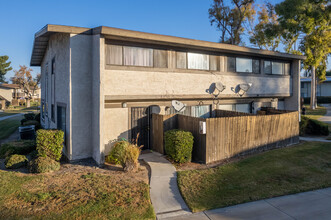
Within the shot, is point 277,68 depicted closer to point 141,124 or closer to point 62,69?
point 141,124

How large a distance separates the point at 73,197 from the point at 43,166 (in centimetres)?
274

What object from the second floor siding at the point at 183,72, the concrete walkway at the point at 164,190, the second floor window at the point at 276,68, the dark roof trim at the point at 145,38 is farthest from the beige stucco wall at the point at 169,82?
the concrete walkway at the point at 164,190

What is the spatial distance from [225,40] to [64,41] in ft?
93.3

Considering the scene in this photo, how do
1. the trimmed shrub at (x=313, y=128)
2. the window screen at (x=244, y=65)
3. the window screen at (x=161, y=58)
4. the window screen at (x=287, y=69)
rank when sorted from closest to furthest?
the window screen at (x=161, y=58), the window screen at (x=244, y=65), the trimmed shrub at (x=313, y=128), the window screen at (x=287, y=69)

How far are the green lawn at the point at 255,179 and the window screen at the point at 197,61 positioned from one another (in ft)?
17.5

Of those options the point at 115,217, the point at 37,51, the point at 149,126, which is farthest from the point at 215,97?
the point at 37,51

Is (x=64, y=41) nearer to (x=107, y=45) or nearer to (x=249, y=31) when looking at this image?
(x=107, y=45)

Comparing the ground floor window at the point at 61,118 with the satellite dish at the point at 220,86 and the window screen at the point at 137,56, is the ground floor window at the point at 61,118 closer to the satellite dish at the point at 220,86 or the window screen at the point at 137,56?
the window screen at the point at 137,56

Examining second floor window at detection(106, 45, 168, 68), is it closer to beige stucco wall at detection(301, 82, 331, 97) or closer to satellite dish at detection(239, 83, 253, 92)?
satellite dish at detection(239, 83, 253, 92)

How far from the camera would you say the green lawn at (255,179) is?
22.1ft

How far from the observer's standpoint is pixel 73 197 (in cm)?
646

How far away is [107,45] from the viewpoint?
32.3 feet

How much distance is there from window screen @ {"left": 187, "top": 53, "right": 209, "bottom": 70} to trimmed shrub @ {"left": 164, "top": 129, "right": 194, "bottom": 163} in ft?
14.0

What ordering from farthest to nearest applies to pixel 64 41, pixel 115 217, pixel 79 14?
pixel 79 14 < pixel 64 41 < pixel 115 217
